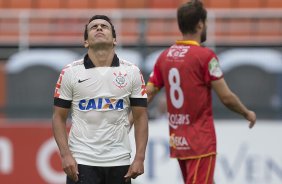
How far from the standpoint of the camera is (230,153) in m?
10.1

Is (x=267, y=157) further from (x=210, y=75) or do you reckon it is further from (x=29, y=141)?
(x=210, y=75)

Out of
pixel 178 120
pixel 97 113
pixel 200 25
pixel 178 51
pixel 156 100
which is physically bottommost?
pixel 156 100

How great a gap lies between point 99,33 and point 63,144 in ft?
2.45

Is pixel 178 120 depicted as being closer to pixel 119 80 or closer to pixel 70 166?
pixel 119 80

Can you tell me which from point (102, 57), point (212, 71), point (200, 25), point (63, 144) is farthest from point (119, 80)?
point (200, 25)

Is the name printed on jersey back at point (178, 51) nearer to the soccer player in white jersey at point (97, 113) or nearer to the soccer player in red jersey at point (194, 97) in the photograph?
the soccer player in red jersey at point (194, 97)

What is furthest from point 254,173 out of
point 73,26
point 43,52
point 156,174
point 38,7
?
point 38,7

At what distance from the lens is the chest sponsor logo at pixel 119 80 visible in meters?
5.77

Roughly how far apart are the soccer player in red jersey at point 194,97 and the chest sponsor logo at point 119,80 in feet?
3.33

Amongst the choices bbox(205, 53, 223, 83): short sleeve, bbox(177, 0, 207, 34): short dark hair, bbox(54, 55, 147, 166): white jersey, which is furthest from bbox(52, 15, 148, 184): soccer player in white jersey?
bbox(177, 0, 207, 34): short dark hair

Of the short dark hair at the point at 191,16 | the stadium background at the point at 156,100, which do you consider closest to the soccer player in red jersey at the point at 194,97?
the short dark hair at the point at 191,16

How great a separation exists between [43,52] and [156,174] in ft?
7.62

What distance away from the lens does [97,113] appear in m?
5.73

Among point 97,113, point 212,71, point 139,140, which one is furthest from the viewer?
point 212,71
